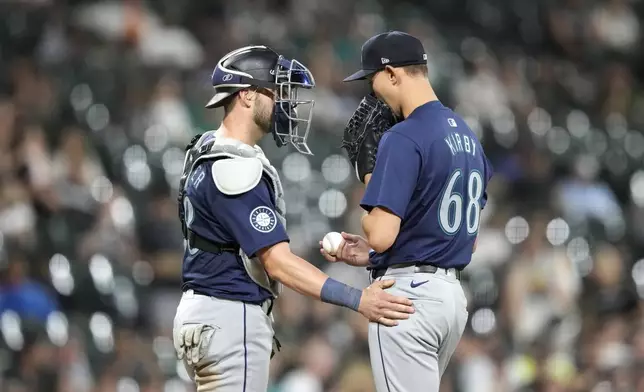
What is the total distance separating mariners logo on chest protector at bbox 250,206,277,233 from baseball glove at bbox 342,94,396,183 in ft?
1.59

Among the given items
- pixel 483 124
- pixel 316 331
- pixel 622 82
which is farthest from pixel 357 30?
pixel 316 331

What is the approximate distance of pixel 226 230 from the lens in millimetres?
4727

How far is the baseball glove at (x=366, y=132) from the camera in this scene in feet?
15.9

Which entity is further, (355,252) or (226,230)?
(355,252)

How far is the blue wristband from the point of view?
181 inches

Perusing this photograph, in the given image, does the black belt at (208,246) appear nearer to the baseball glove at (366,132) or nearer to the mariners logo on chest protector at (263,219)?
the mariners logo on chest protector at (263,219)

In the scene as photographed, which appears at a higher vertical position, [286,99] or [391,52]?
[391,52]

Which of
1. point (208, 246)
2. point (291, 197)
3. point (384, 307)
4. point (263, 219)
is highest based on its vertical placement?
point (263, 219)

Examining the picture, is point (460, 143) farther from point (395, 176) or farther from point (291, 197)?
point (291, 197)

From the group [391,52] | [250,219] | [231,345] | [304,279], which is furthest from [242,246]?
[391,52]

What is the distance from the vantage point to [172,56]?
35.7 ft

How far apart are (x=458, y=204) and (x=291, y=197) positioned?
501 centimetres

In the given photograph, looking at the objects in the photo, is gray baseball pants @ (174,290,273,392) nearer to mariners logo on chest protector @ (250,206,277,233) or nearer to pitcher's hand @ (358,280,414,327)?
mariners logo on chest protector @ (250,206,277,233)

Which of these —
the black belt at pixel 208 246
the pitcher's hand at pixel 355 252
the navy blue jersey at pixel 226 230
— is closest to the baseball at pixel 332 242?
the pitcher's hand at pixel 355 252
